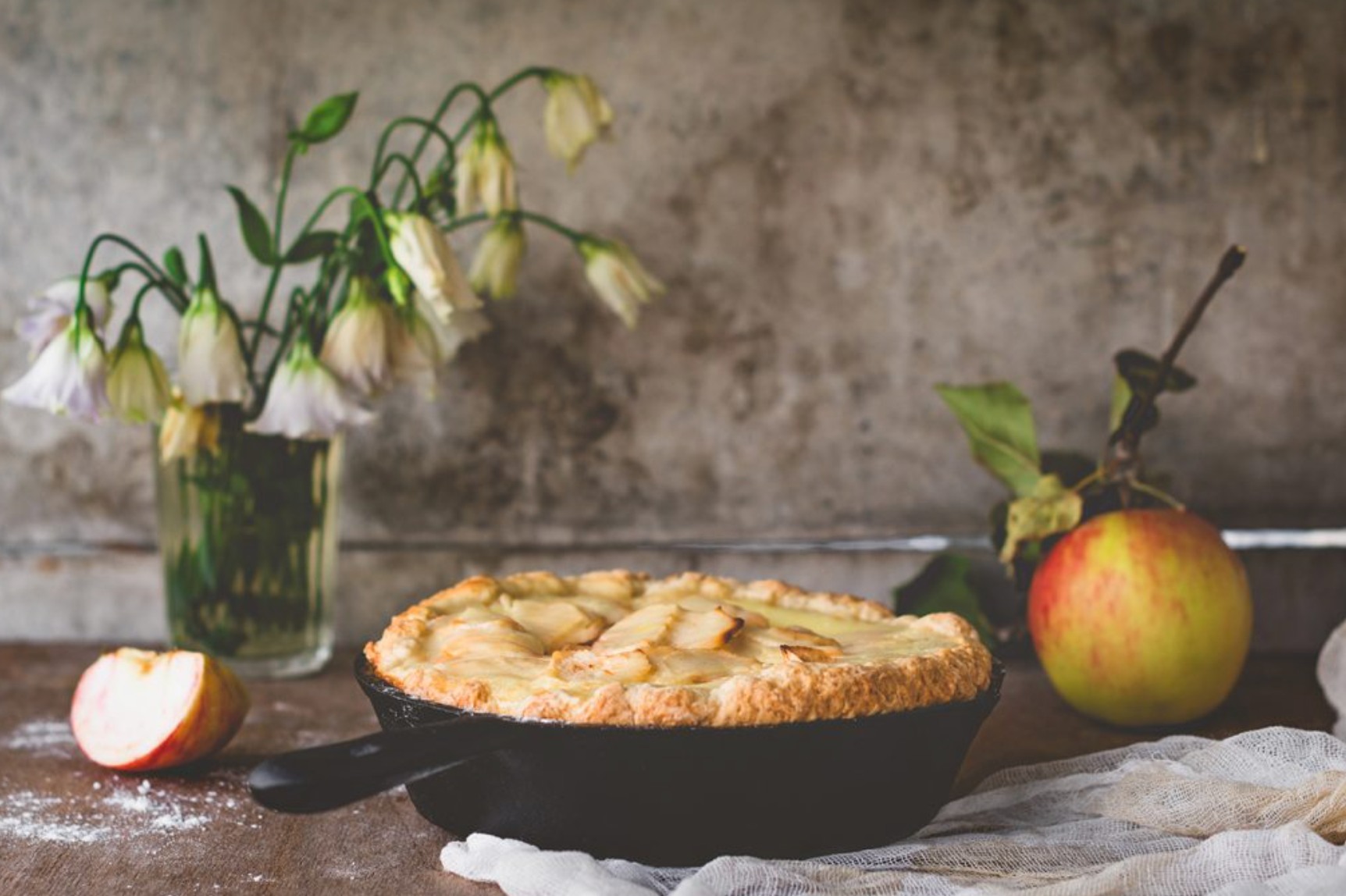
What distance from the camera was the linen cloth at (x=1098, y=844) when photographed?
716 mm

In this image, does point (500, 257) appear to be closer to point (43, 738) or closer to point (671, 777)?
point (43, 738)

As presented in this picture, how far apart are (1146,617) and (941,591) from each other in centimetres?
31

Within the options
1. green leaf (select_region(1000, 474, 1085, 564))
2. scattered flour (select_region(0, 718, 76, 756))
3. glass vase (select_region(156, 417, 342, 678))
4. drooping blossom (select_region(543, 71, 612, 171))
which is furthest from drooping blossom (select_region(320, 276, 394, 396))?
green leaf (select_region(1000, 474, 1085, 564))

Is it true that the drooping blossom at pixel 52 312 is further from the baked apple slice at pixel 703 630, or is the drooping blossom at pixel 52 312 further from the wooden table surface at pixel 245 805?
the baked apple slice at pixel 703 630

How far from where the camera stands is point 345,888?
764 millimetres

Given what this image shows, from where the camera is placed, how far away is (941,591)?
53.9 inches

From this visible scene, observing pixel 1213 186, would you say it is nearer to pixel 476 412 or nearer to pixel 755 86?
pixel 755 86

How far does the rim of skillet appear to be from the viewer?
2.32ft

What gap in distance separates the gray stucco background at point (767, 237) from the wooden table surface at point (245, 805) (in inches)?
11.0

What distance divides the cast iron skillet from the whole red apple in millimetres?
249

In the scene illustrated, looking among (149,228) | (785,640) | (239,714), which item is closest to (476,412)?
(149,228)

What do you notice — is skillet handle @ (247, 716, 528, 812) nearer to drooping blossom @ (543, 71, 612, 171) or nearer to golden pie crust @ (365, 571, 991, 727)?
golden pie crust @ (365, 571, 991, 727)

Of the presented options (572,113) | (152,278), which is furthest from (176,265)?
(572,113)

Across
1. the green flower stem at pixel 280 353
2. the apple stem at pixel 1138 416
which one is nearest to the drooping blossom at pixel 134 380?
the green flower stem at pixel 280 353
